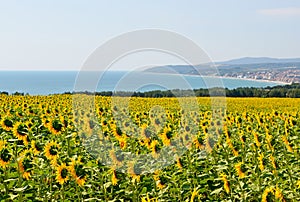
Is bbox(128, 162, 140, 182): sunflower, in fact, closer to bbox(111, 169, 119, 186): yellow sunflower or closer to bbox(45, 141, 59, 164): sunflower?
bbox(111, 169, 119, 186): yellow sunflower

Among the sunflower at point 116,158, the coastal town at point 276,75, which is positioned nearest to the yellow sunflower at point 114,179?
the sunflower at point 116,158

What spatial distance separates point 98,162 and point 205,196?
1.31m

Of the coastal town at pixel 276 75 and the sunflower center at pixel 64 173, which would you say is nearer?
the sunflower center at pixel 64 173

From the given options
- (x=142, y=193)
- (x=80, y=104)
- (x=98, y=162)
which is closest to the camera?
(x=142, y=193)

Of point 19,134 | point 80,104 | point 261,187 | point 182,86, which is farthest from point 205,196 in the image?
point 80,104

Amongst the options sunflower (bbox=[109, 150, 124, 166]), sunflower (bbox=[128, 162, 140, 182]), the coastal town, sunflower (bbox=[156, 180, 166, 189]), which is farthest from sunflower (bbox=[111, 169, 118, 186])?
the coastal town

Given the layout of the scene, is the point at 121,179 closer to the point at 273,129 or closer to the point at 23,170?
the point at 23,170

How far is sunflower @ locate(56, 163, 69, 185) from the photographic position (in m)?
4.67

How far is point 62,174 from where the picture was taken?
4.68 metres

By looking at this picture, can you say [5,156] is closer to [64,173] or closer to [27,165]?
[27,165]

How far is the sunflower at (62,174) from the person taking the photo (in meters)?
4.67

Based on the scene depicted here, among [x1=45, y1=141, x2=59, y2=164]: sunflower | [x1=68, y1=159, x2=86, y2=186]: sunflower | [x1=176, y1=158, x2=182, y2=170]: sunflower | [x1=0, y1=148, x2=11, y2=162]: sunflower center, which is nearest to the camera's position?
[x1=68, y1=159, x2=86, y2=186]: sunflower

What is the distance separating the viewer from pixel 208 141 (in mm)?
6484

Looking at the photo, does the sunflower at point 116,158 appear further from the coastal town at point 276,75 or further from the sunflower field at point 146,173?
the coastal town at point 276,75
